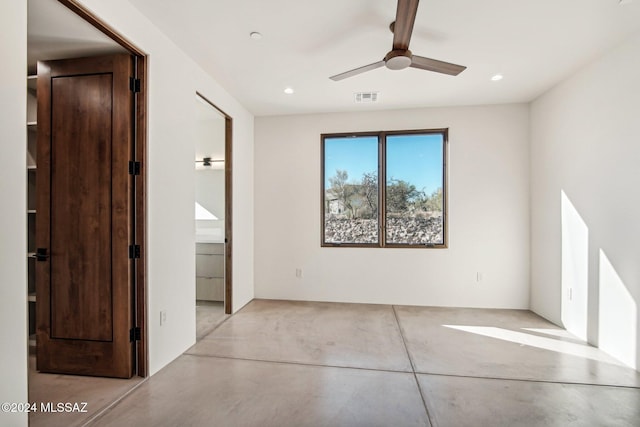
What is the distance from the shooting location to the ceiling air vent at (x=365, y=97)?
3.68 metres

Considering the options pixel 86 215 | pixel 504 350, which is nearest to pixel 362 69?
pixel 86 215

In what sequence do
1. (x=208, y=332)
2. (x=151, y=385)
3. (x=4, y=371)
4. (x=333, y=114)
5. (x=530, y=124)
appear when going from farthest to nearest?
(x=333, y=114)
(x=530, y=124)
(x=208, y=332)
(x=151, y=385)
(x=4, y=371)

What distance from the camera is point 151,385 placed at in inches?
86.9

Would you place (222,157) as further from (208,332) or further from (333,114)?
(208,332)

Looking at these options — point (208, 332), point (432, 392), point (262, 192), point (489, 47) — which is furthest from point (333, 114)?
point (432, 392)

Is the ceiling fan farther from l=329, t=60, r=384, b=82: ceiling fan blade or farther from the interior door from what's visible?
the interior door

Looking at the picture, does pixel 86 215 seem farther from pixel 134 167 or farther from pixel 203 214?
pixel 203 214

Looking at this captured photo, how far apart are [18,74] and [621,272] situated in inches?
173

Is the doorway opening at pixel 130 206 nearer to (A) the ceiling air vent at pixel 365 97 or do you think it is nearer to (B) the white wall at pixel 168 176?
(B) the white wall at pixel 168 176

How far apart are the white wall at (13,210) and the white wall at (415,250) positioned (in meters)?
3.12

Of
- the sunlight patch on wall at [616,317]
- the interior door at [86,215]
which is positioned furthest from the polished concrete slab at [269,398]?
the sunlight patch on wall at [616,317]

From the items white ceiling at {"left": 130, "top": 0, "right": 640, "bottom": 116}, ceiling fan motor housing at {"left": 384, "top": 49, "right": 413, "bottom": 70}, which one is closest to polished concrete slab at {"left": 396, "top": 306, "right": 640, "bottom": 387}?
ceiling fan motor housing at {"left": 384, "top": 49, "right": 413, "bottom": 70}

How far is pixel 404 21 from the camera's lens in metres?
1.92

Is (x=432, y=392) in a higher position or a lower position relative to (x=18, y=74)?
lower
